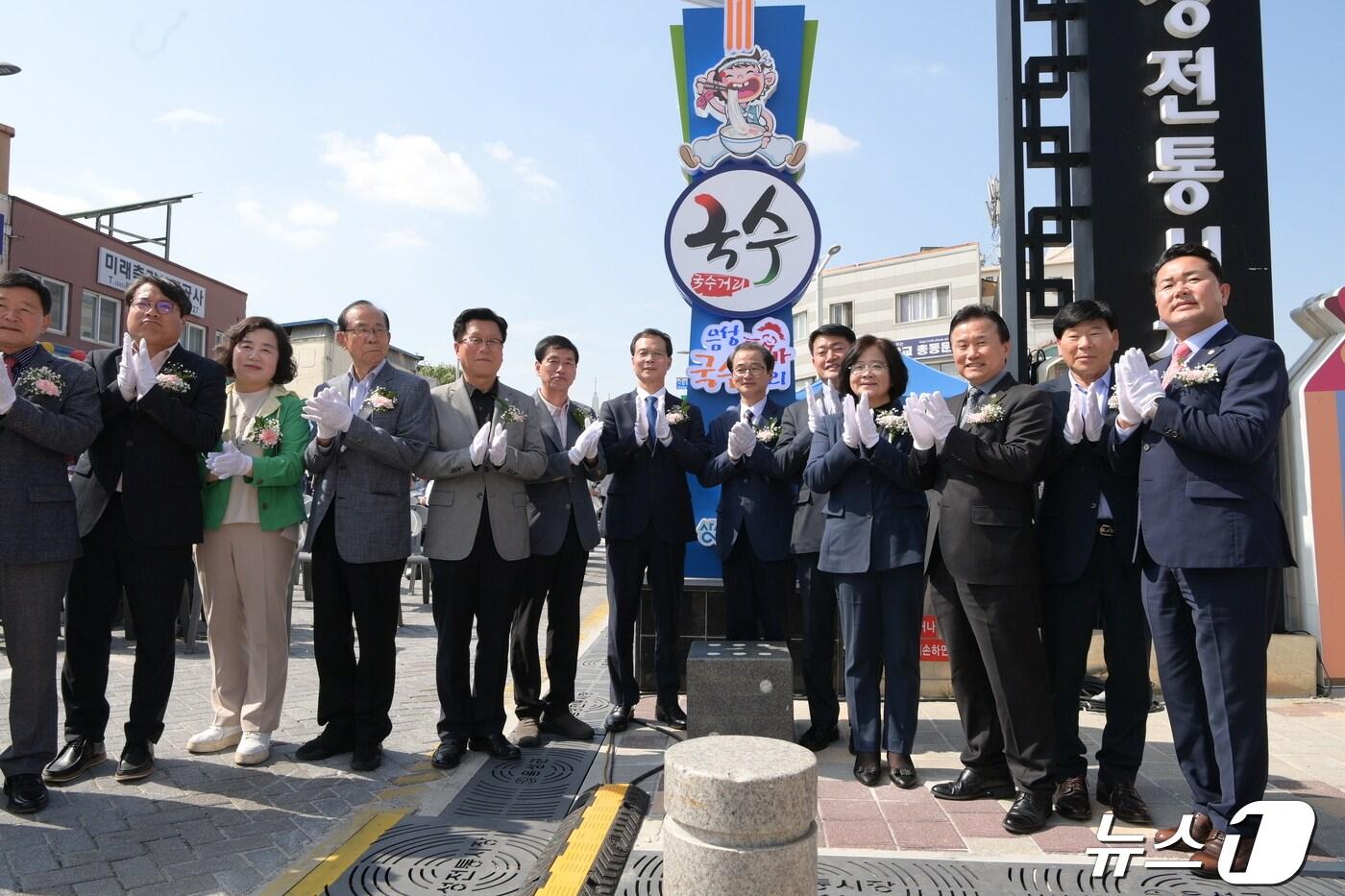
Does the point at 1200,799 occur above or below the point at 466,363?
below

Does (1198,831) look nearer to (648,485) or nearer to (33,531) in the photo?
(648,485)

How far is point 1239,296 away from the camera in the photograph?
621 centimetres

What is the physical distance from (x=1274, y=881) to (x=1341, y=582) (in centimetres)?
387

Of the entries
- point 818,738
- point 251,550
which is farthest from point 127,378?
point 818,738

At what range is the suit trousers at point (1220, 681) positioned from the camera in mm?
3217

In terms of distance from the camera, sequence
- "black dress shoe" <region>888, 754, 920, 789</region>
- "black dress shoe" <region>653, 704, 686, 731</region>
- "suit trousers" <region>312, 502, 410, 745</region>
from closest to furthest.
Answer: "black dress shoe" <region>888, 754, 920, 789</region> → "suit trousers" <region>312, 502, 410, 745</region> → "black dress shoe" <region>653, 704, 686, 731</region>

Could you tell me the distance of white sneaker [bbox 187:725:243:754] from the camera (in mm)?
4438

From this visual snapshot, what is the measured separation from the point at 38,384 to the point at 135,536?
2.63ft

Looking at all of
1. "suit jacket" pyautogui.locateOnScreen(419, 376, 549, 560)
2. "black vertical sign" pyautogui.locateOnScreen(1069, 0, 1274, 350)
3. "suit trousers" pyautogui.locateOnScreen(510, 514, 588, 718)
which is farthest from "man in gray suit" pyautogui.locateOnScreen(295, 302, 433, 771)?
"black vertical sign" pyautogui.locateOnScreen(1069, 0, 1274, 350)

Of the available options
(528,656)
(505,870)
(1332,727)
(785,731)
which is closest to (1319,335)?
(1332,727)

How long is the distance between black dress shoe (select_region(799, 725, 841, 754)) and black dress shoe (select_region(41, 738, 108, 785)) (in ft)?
11.8

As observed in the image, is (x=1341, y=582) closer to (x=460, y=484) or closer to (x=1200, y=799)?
(x=1200, y=799)

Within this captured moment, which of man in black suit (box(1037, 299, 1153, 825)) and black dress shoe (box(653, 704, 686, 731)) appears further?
black dress shoe (box(653, 704, 686, 731))

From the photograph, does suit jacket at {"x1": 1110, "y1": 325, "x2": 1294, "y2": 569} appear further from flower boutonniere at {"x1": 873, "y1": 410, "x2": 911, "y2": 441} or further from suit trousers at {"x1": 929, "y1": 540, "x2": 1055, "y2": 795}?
flower boutonniere at {"x1": 873, "y1": 410, "x2": 911, "y2": 441}
